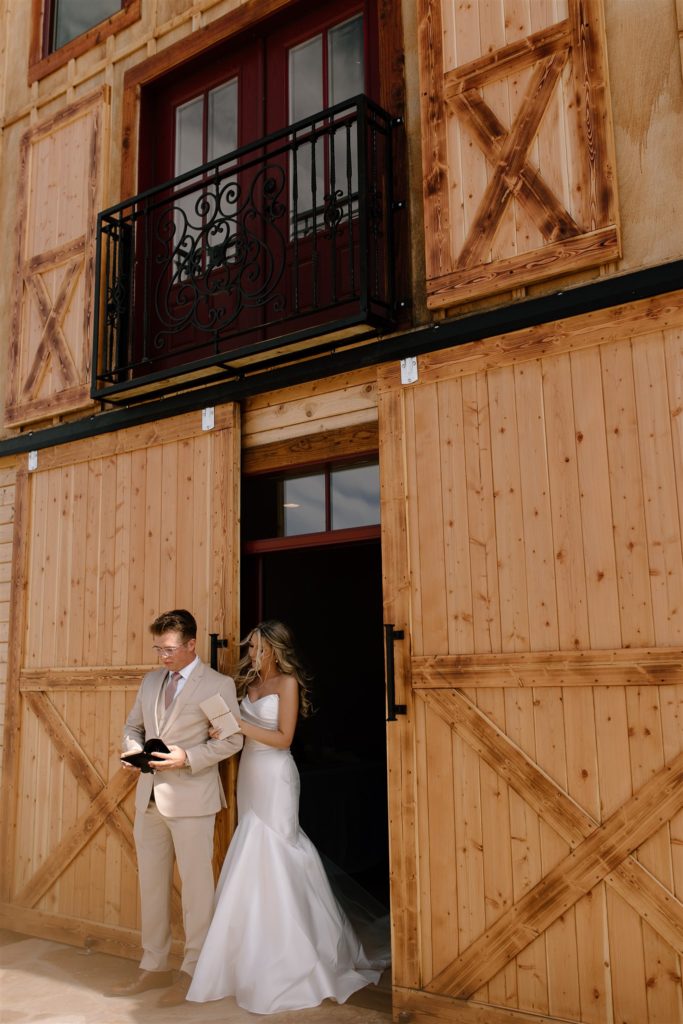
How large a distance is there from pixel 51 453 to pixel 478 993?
4.55 m

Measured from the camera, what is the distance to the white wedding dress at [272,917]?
444 cm

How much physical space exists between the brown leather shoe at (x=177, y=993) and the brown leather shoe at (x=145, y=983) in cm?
6

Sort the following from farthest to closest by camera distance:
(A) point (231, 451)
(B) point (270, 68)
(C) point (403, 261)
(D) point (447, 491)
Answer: (B) point (270, 68) → (A) point (231, 451) → (C) point (403, 261) → (D) point (447, 491)

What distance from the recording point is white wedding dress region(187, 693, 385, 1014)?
444 centimetres

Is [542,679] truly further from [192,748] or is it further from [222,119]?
[222,119]

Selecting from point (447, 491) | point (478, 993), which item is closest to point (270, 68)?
point (447, 491)

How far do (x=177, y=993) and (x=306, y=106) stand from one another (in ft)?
17.8

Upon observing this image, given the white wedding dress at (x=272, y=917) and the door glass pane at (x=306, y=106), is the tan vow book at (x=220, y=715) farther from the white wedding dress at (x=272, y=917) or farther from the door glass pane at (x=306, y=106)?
the door glass pane at (x=306, y=106)

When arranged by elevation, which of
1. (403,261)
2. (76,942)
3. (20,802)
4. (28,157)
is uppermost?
→ (28,157)

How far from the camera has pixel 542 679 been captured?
162 inches

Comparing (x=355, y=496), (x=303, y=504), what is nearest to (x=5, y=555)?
(x=303, y=504)

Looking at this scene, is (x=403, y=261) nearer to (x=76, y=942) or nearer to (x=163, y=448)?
(x=163, y=448)

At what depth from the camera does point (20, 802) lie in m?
6.34

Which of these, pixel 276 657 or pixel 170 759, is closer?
pixel 170 759
